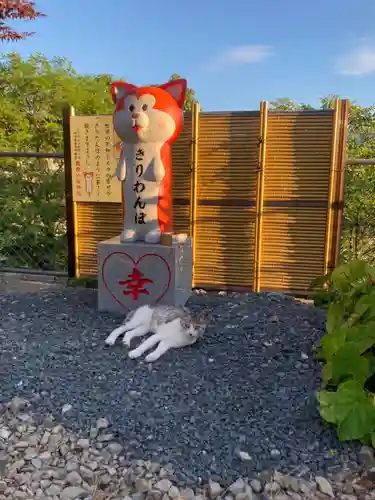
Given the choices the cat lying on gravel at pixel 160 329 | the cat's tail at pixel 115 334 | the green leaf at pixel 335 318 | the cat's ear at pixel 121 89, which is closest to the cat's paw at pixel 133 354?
the cat lying on gravel at pixel 160 329

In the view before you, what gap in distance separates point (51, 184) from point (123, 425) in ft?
14.0

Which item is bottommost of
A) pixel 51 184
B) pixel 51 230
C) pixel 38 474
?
pixel 38 474

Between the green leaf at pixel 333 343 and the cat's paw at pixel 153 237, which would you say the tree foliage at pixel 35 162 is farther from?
the green leaf at pixel 333 343

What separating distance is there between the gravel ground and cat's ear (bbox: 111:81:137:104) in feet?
6.09

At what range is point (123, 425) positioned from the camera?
7.75 ft

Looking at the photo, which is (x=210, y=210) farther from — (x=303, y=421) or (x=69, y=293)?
(x=303, y=421)

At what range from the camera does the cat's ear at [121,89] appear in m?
3.85

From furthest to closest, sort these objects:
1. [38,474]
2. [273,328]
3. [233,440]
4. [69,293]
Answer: [69,293] → [273,328] → [233,440] → [38,474]

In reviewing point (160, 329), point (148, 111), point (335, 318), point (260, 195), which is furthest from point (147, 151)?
point (335, 318)

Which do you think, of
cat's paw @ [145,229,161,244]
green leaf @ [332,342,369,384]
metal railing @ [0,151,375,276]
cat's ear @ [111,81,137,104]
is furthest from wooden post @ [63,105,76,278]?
green leaf @ [332,342,369,384]

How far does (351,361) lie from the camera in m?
2.42

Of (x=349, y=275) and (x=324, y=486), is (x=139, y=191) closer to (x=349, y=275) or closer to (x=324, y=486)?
(x=349, y=275)

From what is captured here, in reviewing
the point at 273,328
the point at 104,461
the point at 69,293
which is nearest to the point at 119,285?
the point at 69,293

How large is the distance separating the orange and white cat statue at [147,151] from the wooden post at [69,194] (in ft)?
4.38
